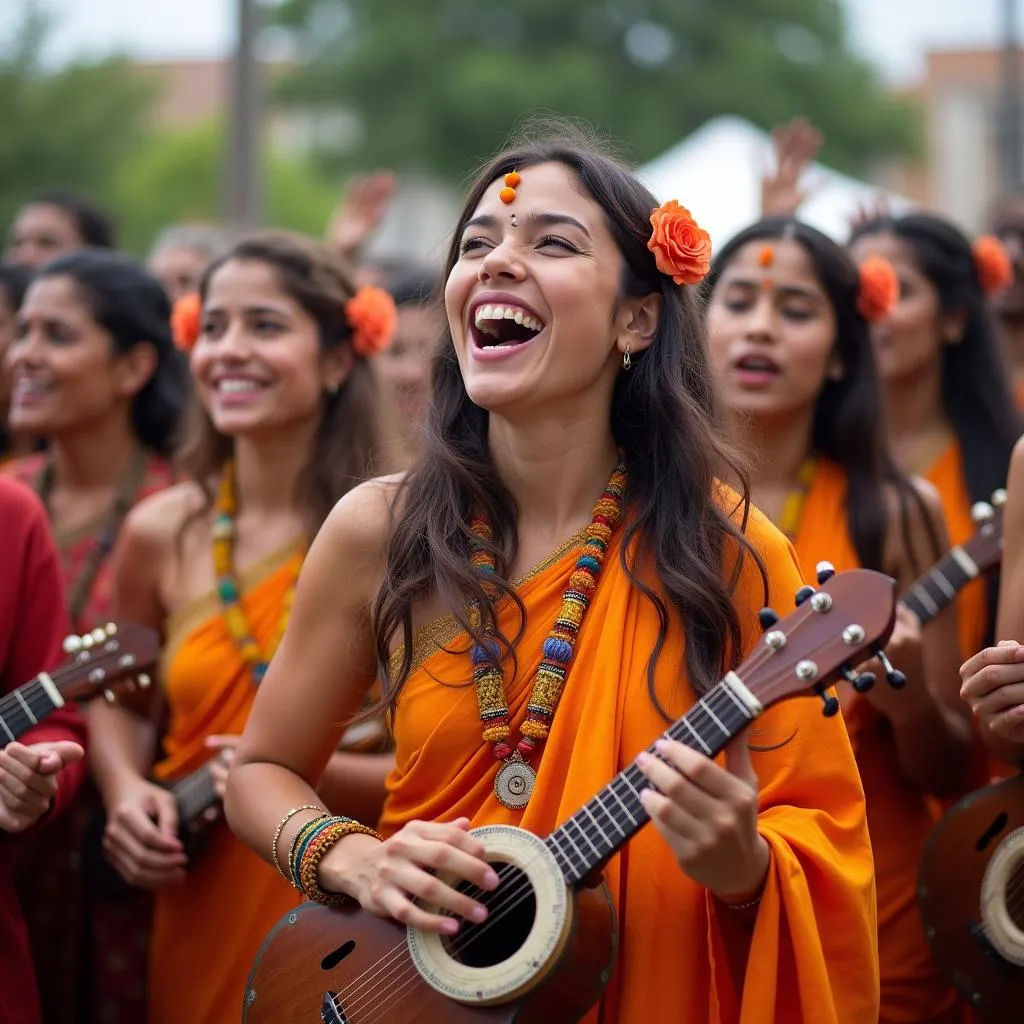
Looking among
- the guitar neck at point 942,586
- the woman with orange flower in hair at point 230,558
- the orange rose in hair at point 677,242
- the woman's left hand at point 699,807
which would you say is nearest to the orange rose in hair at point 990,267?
the guitar neck at point 942,586

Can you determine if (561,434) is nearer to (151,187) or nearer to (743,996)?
(743,996)

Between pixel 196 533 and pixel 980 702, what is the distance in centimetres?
241

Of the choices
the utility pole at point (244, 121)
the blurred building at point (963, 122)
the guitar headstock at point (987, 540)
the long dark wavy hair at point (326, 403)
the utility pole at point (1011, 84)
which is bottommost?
the guitar headstock at point (987, 540)

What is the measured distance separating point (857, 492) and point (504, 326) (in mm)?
1596

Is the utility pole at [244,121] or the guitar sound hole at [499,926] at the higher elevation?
the utility pole at [244,121]

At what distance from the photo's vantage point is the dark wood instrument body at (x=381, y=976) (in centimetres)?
256

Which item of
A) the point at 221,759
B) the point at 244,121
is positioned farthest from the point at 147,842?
the point at 244,121

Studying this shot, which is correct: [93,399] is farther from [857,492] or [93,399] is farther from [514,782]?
[514,782]

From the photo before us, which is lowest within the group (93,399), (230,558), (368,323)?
(230,558)

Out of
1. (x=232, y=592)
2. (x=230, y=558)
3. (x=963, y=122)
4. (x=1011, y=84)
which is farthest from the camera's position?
(x=963, y=122)

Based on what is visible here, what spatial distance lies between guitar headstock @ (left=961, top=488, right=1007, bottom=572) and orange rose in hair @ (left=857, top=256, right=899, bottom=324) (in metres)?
0.93

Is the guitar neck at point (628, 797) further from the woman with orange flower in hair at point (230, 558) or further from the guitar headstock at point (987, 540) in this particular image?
the guitar headstock at point (987, 540)

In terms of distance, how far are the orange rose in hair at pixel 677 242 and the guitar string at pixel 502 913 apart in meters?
0.90

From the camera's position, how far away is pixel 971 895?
3.34 meters
